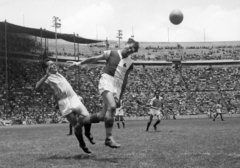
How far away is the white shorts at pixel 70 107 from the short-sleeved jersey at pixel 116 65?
1.13 m

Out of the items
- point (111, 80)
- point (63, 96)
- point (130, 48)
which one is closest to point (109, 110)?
point (111, 80)

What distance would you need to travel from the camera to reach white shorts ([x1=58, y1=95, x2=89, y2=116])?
8.66 meters

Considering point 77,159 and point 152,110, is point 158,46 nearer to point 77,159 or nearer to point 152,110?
point 152,110

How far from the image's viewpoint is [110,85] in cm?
815

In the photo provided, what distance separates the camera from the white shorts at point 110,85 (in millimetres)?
8109

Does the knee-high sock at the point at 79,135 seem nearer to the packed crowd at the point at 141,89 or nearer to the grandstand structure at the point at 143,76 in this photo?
the grandstand structure at the point at 143,76

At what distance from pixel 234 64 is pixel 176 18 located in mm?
52376

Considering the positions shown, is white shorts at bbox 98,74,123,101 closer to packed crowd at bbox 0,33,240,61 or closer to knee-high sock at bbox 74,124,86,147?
knee-high sock at bbox 74,124,86,147

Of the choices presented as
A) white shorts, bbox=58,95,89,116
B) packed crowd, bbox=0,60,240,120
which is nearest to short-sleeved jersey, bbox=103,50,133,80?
white shorts, bbox=58,95,89,116

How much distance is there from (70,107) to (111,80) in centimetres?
130

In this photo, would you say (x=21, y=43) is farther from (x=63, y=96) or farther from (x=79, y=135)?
(x=79, y=135)

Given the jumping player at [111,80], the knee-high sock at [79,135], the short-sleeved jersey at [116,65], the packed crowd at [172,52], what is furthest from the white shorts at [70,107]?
the packed crowd at [172,52]

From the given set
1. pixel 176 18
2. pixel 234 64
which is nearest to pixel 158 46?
pixel 234 64

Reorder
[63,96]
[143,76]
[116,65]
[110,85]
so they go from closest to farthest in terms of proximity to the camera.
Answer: [110,85] → [116,65] → [63,96] → [143,76]
